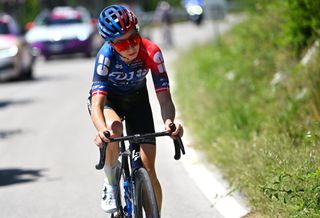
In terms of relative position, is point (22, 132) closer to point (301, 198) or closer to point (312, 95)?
point (312, 95)

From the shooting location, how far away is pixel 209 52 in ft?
79.8

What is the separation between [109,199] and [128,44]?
1231mm

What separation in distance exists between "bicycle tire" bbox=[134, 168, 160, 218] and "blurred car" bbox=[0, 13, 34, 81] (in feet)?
62.1

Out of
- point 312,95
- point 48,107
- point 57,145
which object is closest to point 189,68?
point 48,107

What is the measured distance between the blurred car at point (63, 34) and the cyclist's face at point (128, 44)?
25645 mm

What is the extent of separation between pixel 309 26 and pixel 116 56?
26.5 ft

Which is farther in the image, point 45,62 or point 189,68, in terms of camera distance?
point 45,62

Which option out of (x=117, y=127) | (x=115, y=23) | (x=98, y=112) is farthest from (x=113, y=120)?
(x=115, y=23)

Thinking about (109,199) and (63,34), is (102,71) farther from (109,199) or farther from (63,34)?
(63,34)

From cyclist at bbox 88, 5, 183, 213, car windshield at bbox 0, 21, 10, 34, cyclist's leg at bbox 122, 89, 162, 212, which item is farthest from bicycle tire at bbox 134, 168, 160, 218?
car windshield at bbox 0, 21, 10, 34

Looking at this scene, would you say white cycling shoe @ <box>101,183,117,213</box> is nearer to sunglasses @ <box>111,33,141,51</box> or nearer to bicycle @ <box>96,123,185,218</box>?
bicycle @ <box>96,123,185,218</box>

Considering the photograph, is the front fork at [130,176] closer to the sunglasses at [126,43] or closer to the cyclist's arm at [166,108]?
the cyclist's arm at [166,108]

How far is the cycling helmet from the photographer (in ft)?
23.7

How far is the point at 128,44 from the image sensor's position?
7.30m
